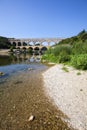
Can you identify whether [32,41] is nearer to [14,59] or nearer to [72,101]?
[14,59]

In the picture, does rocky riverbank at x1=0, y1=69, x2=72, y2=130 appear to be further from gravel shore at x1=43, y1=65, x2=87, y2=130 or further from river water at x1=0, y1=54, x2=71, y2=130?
gravel shore at x1=43, y1=65, x2=87, y2=130

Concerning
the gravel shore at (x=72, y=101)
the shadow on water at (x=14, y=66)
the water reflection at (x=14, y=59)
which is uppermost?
the gravel shore at (x=72, y=101)

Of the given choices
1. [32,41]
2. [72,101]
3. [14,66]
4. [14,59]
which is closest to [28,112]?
[72,101]

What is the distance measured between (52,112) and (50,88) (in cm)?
377

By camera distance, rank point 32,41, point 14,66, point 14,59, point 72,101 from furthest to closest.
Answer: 1. point 32,41
2. point 14,59
3. point 14,66
4. point 72,101

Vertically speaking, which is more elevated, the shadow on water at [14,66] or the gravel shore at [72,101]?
the gravel shore at [72,101]

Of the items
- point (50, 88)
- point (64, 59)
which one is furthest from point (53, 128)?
point (64, 59)

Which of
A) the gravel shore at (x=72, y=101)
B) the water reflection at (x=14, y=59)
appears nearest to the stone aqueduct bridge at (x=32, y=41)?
→ the water reflection at (x=14, y=59)

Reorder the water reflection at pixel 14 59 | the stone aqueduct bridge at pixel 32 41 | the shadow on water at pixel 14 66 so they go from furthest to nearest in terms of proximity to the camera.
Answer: the stone aqueduct bridge at pixel 32 41
the water reflection at pixel 14 59
the shadow on water at pixel 14 66

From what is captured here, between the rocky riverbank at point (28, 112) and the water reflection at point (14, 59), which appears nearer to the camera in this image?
the rocky riverbank at point (28, 112)

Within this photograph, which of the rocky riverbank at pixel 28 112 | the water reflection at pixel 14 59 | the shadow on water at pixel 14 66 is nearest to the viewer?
the rocky riverbank at pixel 28 112

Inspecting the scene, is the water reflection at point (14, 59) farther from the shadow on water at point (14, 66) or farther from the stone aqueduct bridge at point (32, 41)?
the stone aqueduct bridge at point (32, 41)

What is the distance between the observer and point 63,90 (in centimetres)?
1047

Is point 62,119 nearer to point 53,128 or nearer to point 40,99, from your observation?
point 53,128
